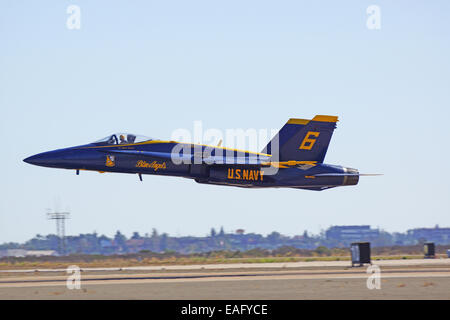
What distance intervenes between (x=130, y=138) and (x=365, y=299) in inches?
662

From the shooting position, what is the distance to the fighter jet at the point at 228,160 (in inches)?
1283

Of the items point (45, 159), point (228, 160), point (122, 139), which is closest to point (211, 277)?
point (228, 160)

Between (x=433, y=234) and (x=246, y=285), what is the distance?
164392 millimetres

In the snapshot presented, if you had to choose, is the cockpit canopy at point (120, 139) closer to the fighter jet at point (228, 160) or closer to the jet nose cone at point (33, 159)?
the fighter jet at point (228, 160)

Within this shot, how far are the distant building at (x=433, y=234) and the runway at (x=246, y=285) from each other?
145738mm

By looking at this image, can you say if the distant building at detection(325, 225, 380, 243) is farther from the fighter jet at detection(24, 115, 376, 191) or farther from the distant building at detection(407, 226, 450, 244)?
the fighter jet at detection(24, 115, 376, 191)

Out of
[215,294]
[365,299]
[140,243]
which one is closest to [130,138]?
[215,294]

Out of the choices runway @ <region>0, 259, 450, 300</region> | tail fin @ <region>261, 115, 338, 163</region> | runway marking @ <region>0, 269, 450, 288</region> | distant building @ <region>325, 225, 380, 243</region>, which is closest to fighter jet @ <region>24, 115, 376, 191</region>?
tail fin @ <region>261, 115, 338, 163</region>

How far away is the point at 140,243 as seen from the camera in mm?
144750

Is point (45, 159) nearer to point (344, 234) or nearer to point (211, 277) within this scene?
point (211, 277)

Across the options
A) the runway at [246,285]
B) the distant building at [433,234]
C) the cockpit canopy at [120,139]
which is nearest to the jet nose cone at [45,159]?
the cockpit canopy at [120,139]

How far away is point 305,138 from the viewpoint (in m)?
36.1
